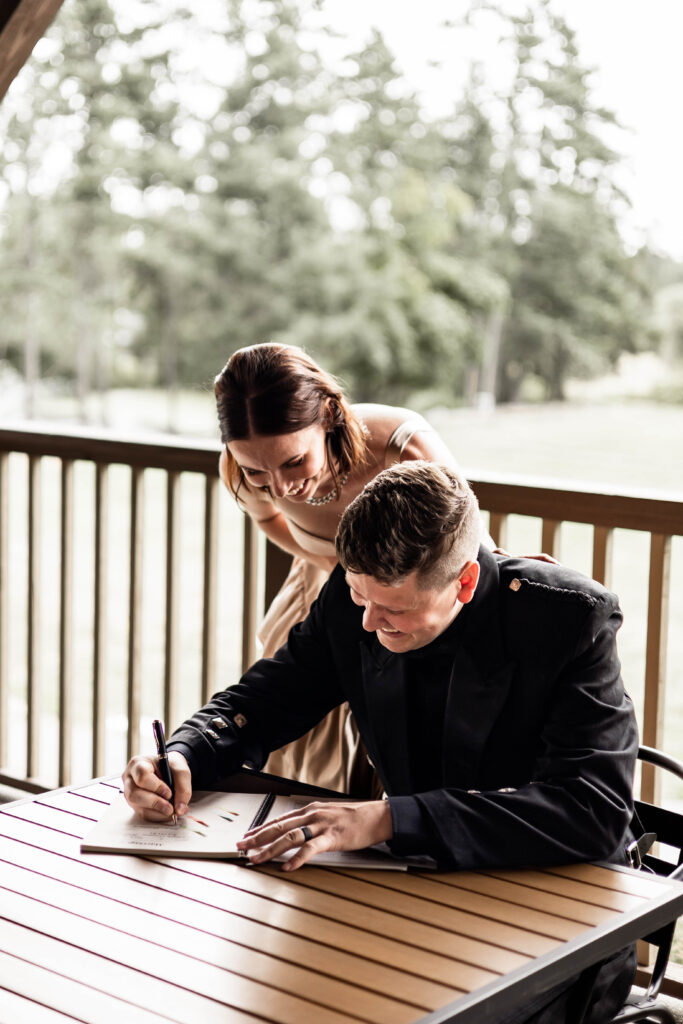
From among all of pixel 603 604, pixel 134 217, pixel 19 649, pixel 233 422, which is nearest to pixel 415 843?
pixel 603 604

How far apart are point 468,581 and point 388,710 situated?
26cm

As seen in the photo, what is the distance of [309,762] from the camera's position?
8.69ft

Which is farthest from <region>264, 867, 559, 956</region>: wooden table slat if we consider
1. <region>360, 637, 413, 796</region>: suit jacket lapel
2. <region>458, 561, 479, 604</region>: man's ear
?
<region>458, 561, 479, 604</region>: man's ear

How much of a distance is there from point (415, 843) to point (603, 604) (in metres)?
0.44

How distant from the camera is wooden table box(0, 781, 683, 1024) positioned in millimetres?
1232

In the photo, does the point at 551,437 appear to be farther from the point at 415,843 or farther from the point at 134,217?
the point at 415,843

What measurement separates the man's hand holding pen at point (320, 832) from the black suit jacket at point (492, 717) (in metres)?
0.03

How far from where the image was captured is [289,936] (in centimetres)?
138

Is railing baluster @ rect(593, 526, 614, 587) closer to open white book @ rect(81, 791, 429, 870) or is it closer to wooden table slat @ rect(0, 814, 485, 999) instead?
open white book @ rect(81, 791, 429, 870)

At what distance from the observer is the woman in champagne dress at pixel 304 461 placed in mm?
2248

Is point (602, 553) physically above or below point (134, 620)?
above

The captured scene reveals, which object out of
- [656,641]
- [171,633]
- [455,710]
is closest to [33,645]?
[171,633]

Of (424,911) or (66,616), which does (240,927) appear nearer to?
(424,911)

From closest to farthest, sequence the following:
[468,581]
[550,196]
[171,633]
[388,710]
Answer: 1. [468,581]
2. [388,710]
3. [171,633]
4. [550,196]
